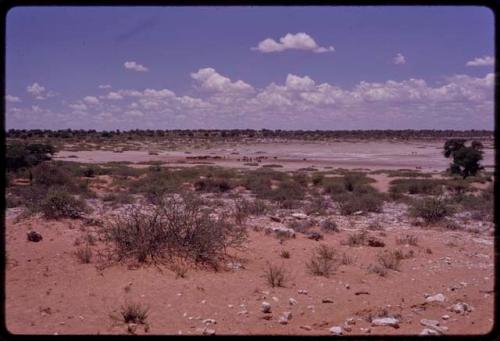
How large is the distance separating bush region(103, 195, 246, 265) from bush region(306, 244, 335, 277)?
1.73 m

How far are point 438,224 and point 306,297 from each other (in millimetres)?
9001

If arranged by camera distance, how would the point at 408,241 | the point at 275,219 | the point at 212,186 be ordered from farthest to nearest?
1. the point at 212,186
2. the point at 275,219
3. the point at 408,241

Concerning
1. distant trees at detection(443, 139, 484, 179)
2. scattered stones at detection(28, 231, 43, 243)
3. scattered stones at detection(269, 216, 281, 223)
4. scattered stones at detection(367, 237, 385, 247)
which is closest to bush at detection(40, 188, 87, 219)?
scattered stones at detection(28, 231, 43, 243)

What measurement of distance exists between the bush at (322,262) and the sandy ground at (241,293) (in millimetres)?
146

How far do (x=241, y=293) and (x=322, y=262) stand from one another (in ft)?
7.65

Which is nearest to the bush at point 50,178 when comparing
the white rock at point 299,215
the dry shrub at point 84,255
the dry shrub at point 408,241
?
the white rock at point 299,215

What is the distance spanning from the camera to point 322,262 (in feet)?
33.9

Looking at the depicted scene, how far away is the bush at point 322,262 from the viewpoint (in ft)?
32.0

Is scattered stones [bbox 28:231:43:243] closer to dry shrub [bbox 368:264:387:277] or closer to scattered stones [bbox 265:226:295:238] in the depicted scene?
scattered stones [bbox 265:226:295:238]

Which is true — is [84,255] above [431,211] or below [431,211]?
above

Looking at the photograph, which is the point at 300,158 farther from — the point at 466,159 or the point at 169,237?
the point at 169,237

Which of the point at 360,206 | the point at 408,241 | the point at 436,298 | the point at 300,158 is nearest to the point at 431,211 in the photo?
the point at 360,206

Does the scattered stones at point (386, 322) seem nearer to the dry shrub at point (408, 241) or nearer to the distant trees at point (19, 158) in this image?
the dry shrub at point (408, 241)

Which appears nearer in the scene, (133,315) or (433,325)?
(133,315)
